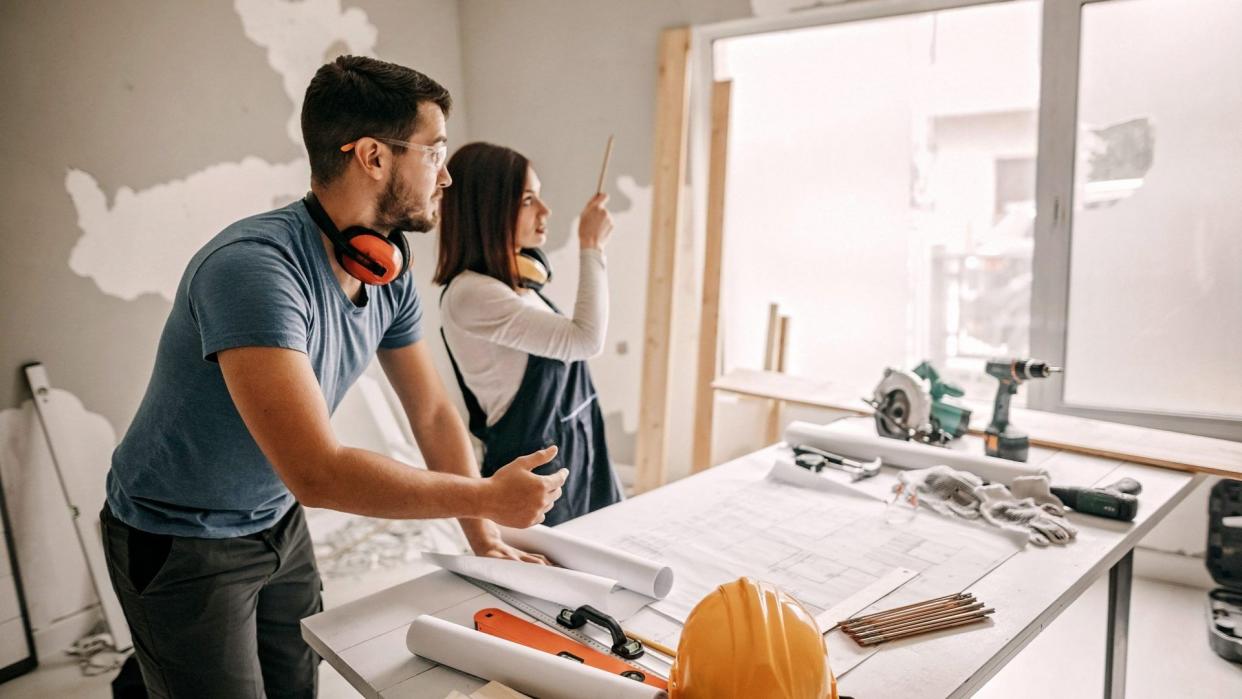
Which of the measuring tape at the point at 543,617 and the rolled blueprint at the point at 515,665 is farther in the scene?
the measuring tape at the point at 543,617

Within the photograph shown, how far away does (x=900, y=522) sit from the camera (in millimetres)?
1652

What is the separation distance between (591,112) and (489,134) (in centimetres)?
66

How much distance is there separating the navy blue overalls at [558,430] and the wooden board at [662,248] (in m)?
1.51

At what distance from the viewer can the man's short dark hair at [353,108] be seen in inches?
51.4

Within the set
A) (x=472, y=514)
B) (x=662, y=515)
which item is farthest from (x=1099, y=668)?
(x=472, y=514)

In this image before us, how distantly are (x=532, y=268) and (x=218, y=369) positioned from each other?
88 cm

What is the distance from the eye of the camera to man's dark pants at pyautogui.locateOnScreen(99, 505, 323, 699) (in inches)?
50.8

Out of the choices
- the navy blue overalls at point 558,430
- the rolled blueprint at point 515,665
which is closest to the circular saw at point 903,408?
the navy blue overalls at point 558,430

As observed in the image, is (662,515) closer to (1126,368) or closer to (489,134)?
(1126,368)

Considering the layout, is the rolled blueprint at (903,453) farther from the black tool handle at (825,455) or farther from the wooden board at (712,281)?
the wooden board at (712,281)

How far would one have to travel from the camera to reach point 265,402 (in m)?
1.06

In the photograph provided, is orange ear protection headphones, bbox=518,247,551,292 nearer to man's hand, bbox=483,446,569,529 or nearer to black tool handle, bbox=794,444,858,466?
black tool handle, bbox=794,444,858,466

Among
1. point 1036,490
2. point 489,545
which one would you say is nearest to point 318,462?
point 489,545

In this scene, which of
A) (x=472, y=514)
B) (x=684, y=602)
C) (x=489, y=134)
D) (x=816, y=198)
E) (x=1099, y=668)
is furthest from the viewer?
(x=489, y=134)
